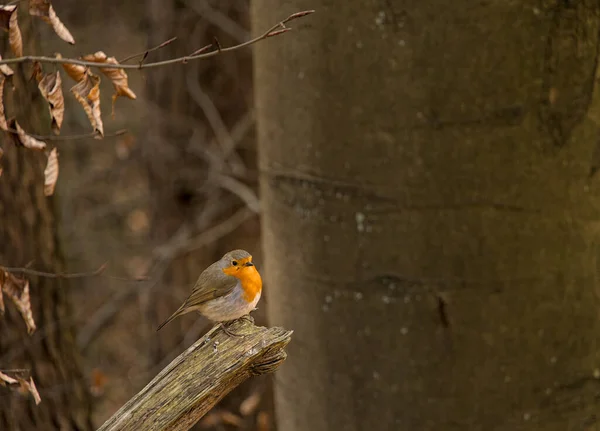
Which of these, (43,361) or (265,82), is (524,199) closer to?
(265,82)

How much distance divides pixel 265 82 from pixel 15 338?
5.83ft

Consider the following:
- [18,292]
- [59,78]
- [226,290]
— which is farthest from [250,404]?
[59,78]

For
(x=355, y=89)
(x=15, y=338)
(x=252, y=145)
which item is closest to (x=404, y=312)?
(x=355, y=89)

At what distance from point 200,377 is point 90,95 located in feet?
2.21

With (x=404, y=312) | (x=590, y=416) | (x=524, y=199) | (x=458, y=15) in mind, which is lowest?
(x=590, y=416)

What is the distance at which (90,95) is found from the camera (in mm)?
1701

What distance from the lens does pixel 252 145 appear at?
5.33 m

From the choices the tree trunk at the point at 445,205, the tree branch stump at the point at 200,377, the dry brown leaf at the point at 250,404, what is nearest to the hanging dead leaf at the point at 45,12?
the tree trunk at the point at 445,205

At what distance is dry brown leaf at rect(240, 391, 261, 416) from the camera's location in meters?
4.96

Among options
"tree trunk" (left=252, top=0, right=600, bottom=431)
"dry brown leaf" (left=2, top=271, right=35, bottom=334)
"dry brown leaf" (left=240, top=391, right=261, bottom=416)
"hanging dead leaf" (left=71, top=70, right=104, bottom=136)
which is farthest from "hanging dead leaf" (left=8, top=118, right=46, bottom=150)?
"dry brown leaf" (left=240, top=391, right=261, bottom=416)

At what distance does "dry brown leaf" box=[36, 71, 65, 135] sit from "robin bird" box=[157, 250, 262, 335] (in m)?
0.48

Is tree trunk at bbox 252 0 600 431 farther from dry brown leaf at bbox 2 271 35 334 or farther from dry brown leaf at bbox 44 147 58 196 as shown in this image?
dry brown leaf at bbox 2 271 35 334

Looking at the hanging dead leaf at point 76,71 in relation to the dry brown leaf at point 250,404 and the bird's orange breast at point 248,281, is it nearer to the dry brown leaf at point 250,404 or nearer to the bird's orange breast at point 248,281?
the bird's orange breast at point 248,281

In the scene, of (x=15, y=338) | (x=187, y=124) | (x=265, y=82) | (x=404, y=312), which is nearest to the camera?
(x=404, y=312)
